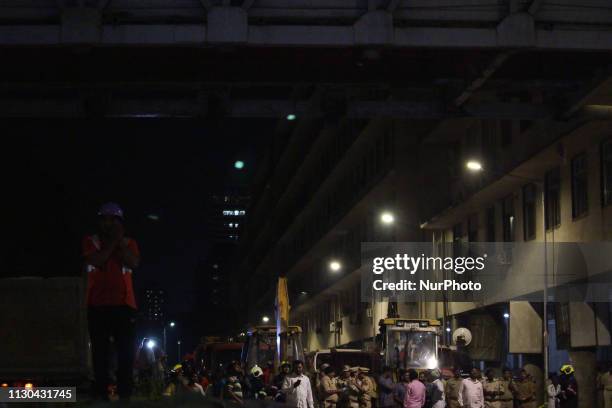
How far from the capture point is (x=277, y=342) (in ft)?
120

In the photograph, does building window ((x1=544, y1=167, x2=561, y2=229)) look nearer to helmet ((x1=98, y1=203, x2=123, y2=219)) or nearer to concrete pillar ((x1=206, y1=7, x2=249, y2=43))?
concrete pillar ((x1=206, y1=7, x2=249, y2=43))

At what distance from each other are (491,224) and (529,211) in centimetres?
490

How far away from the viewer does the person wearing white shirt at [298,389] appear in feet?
79.5

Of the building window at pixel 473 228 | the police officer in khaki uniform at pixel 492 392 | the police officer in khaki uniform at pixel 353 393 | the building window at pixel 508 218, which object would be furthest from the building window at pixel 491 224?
the police officer in khaki uniform at pixel 353 393

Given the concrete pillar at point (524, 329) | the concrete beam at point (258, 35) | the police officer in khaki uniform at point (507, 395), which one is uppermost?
the concrete beam at point (258, 35)

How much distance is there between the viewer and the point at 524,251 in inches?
1577

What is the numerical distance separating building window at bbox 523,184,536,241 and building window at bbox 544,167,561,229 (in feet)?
4.15

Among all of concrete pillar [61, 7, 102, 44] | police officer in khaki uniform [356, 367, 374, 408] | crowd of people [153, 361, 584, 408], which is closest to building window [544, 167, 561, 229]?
crowd of people [153, 361, 584, 408]

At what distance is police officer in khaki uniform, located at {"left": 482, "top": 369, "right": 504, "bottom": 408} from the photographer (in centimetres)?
3017

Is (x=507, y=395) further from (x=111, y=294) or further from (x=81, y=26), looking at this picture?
(x=111, y=294)

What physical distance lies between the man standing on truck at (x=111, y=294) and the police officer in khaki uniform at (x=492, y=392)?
21.7m

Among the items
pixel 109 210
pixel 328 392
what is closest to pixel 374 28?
pixel 109 210

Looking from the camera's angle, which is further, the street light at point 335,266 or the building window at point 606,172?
the street light at point 335,266

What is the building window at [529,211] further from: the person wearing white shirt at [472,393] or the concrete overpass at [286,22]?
the concrete overpass at [286,22]
